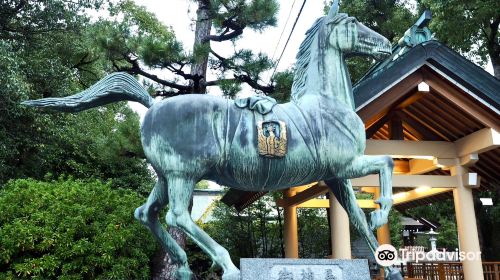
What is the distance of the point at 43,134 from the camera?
1147cm

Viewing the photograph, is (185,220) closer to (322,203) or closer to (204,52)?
(204,52)

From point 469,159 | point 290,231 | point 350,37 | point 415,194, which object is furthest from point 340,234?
point 415,194

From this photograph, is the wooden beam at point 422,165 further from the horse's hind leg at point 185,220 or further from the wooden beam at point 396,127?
the horse's hind leg at point 185,220

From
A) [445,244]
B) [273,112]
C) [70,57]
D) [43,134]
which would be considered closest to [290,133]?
[273,112]

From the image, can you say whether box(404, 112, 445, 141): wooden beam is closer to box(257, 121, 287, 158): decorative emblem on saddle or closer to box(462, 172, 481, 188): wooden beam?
box(462, 172, 481, 188): wooden beam

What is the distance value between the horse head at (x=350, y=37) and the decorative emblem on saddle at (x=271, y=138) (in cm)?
93

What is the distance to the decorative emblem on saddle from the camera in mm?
3182

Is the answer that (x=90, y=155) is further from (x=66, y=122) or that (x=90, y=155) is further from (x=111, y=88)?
(x=111, y=88)

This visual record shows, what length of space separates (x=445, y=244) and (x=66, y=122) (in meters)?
21.9

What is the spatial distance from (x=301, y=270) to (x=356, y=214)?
674 millimetres

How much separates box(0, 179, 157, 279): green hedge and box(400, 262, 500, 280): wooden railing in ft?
20.7

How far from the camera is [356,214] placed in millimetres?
3543

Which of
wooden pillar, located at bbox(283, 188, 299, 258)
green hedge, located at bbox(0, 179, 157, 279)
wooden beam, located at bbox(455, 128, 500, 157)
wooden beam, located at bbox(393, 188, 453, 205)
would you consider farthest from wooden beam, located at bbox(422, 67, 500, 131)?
green hedge, located at bbox(0, 179, 157, 279)

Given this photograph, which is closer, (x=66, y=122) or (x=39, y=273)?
(x=39, y=273)
